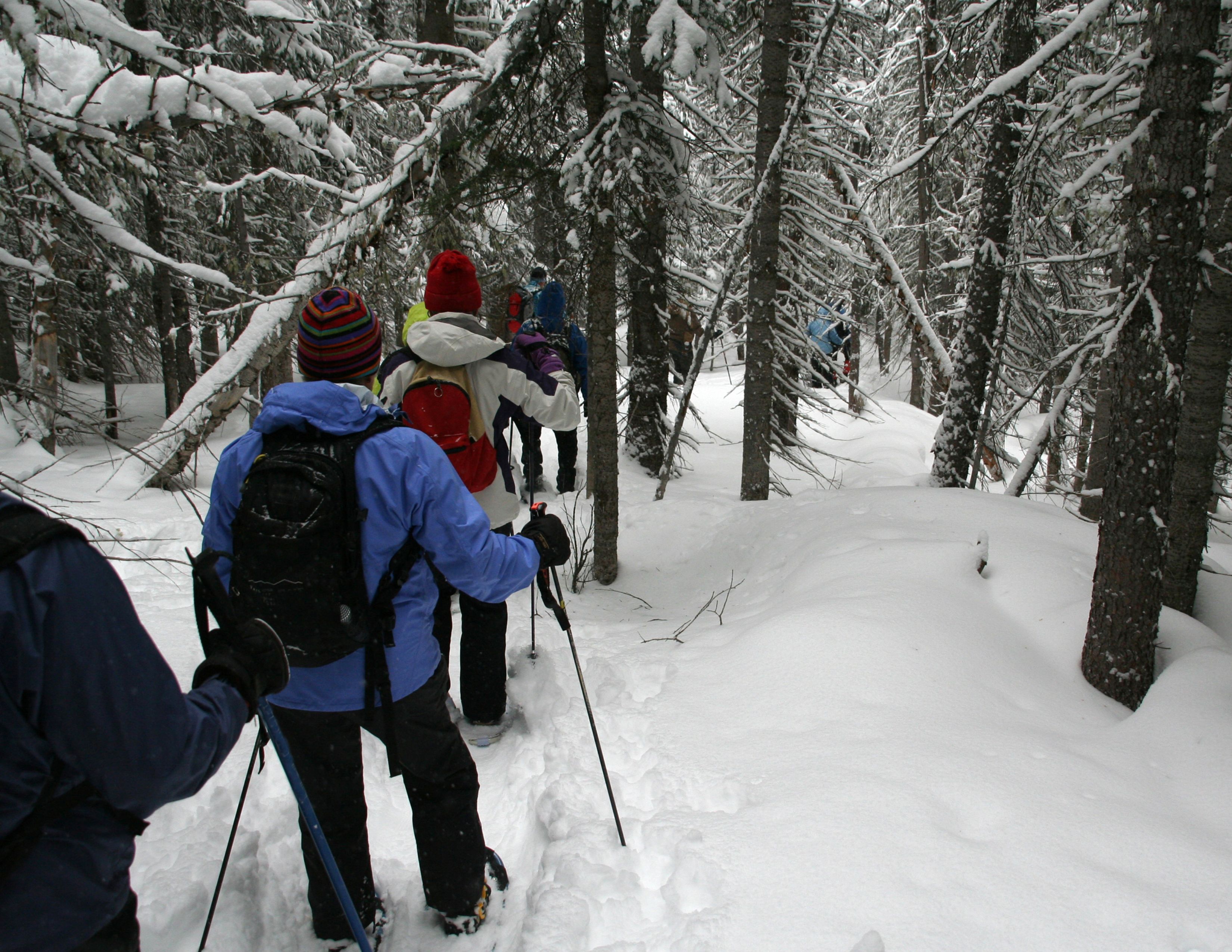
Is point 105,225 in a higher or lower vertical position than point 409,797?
higher

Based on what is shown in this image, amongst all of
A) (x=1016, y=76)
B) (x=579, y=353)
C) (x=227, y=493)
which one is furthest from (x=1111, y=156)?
(x=579, y=353)

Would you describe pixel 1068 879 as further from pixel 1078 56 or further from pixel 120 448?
pixel 1078 56

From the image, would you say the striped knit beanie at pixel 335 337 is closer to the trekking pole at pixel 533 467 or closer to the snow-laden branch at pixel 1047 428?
the trekking pole at pixel 533 467

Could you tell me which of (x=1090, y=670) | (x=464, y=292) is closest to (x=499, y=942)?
(x=464, y=292)

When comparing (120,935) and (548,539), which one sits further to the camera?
(548,539)

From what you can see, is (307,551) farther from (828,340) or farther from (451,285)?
(828,340)

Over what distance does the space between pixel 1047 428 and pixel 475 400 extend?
18.5ft

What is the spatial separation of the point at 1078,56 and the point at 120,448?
29.4ft

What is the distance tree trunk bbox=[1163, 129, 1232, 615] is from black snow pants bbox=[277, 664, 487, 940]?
5213 mm

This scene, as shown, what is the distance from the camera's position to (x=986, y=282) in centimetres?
782

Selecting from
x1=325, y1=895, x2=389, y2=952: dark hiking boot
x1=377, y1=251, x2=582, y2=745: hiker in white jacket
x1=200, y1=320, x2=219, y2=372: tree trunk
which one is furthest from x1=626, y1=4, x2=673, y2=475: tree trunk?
x1=200, y1=320, x2=219, y2=372: tree trunk

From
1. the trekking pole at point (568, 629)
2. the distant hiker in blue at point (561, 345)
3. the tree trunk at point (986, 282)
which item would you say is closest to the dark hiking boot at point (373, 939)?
the trekking pole at point (568, 629)

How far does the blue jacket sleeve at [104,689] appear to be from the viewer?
1189 millimetres

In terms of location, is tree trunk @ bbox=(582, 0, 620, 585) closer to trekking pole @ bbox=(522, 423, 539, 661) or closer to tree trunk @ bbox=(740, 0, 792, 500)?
trekking pole @ bbox=(522, 423, 539, 661)
